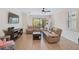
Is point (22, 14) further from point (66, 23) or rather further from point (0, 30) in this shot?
point (66, 23)

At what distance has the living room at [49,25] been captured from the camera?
2615 mm

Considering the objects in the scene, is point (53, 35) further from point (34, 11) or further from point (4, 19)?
point (4, 19)

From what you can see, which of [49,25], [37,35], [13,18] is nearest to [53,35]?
[49,25]

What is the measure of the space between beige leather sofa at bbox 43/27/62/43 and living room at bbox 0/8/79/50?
0.07 ft

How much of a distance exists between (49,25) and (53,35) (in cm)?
22

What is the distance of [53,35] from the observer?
8.82 ft

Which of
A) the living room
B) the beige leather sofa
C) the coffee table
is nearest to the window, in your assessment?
the living room

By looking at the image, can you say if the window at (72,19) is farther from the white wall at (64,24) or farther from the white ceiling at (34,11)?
the white ceiling at (34,11)

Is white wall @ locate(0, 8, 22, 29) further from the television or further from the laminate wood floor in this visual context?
the laminate wood floor

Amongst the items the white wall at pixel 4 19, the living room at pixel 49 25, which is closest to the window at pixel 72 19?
the living room at pixel 49 25

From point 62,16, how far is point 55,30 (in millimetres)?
309
